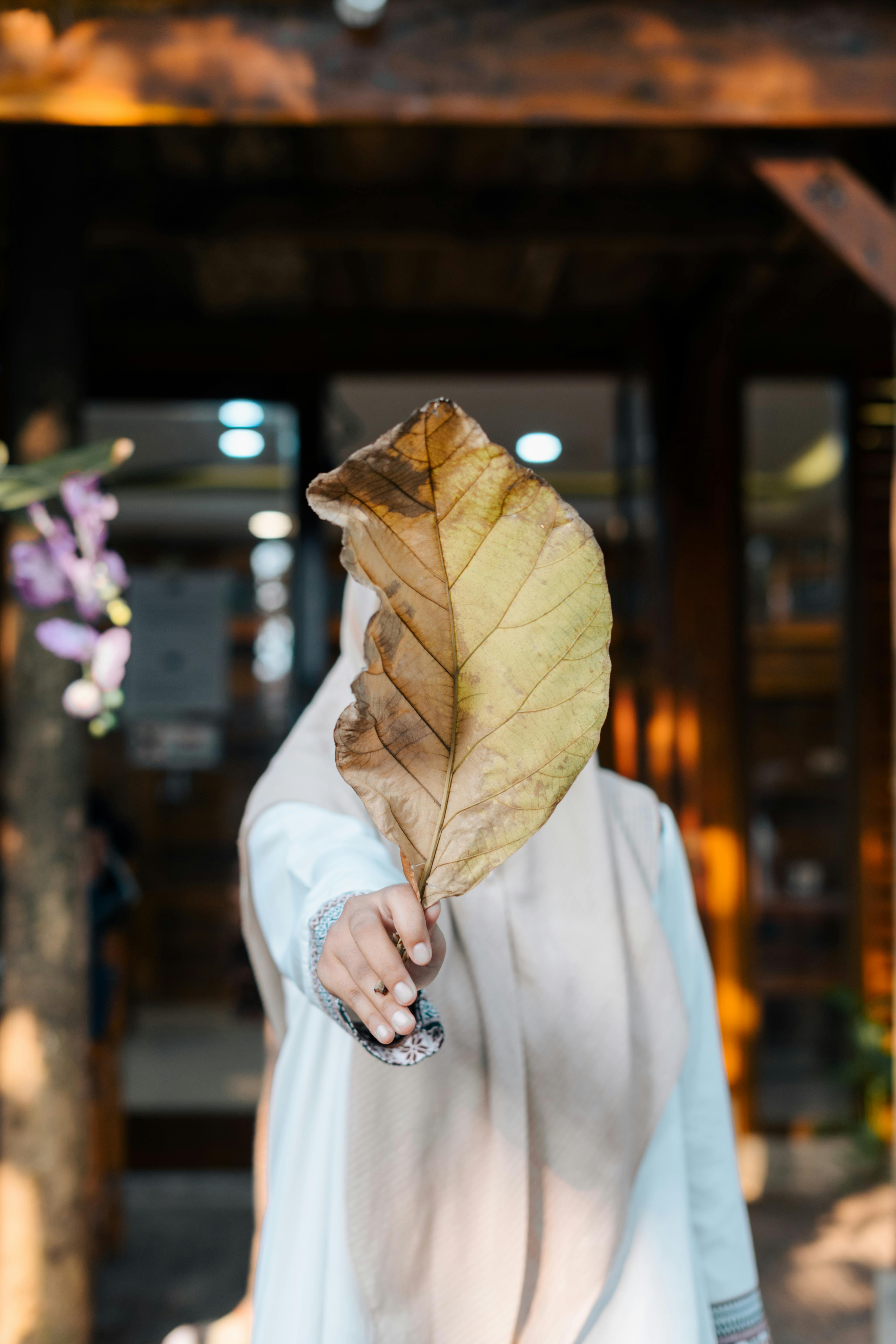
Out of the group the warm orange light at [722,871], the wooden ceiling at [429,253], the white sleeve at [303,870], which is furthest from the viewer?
the warm orange light at [722,871]

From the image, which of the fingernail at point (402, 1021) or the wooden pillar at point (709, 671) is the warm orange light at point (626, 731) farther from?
the fingernail at point (402, 1021)

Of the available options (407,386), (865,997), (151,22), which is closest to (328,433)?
(407,386)

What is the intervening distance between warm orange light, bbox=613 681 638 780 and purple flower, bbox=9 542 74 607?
92.5 inches

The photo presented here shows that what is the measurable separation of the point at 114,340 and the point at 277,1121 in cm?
Result: 308

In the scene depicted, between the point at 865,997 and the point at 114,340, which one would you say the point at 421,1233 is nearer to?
the point at 865,997

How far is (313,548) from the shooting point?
3.59 meters

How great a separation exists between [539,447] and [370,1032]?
3.51m

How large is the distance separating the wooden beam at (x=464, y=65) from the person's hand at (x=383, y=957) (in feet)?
5.70

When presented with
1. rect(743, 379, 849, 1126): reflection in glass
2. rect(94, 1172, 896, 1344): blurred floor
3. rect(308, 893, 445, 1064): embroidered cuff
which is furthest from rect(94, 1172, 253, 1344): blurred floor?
rect(308, 893, 445, 1064): embroidered cuff

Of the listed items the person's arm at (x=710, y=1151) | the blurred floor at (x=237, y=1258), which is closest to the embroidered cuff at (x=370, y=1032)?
the person's arm at (x=710, y=1151)

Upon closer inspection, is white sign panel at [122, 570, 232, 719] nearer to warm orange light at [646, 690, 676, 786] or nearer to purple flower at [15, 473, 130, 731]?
warm orange light at [646, 690, 676, 786]

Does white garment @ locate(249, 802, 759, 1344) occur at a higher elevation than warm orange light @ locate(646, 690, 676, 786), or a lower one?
lower

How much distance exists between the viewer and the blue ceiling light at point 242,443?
3.88 metres

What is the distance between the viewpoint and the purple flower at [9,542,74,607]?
1557 mm
